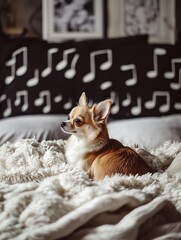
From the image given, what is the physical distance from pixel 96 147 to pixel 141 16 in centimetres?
166

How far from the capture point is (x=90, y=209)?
596mm

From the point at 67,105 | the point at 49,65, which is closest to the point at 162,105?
the point at 67,105

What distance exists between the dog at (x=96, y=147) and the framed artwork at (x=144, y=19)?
153 centimetres

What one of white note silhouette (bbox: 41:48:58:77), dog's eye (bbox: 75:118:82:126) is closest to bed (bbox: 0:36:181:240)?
white note silhouette (bbox: 41:48:58:77)

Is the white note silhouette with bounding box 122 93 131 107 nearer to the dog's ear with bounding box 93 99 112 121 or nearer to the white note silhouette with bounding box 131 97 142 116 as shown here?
the white note silhouette with bounding box 131 97 142 116

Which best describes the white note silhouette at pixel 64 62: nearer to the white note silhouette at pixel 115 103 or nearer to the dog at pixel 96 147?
the white note silhouette at pixel 115 103

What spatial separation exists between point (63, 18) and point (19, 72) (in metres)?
0.68

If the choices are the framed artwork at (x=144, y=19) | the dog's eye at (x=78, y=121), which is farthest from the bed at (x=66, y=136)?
the framed artwork at (x=144, y=19)

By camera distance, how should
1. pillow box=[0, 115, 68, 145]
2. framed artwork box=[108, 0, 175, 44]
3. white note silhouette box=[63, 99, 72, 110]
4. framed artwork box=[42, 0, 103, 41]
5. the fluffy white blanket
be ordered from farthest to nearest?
framed artwork box=[108, 0, 175, 44] < framed artwork box=[42, 0, 103, 41] < white note silhouette box=[63, 99, 72, 110] < pillow box=[0, 115, 68, 145] < the fluffy white blanket

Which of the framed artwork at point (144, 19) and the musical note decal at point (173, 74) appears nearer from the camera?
the musical note decal at point (173, 74)

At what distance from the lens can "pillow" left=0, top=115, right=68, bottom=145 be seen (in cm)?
130

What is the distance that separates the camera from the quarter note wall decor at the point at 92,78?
1.60m

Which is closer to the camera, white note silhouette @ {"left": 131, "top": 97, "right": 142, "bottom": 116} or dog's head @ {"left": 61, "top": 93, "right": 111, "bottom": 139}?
dog's head @ {"left": 61, "top": 93, "right": 111, "bottom": 139}

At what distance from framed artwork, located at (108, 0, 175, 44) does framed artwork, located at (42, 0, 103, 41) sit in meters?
0.10
